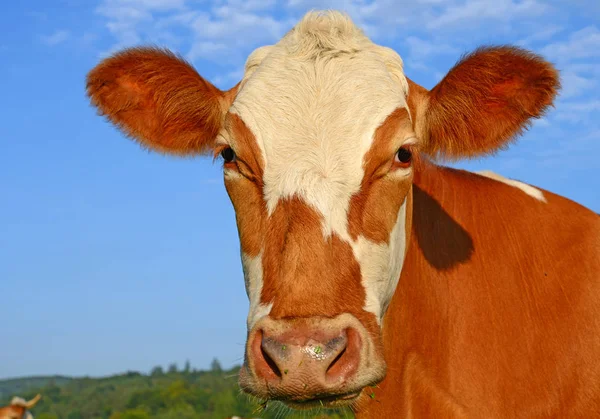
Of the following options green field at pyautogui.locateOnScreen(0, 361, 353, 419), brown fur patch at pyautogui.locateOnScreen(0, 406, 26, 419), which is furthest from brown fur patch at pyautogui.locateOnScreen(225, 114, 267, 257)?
green field at pyautogui.locateOnScreen(0, 361, 353, 419)

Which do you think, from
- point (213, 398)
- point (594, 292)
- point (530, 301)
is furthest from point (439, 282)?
point (213, 398)

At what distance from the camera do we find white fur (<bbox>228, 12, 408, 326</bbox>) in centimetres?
457

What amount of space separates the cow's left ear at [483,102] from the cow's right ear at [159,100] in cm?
149

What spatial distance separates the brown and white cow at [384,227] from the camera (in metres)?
4.23

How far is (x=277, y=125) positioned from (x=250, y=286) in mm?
1002

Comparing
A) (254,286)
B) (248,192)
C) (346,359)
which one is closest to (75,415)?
(248,192)

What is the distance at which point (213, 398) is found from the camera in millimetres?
116188

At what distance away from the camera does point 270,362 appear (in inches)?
160

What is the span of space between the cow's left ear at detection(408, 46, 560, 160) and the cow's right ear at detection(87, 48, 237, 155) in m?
1.49

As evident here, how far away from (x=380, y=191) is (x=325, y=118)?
1.82 feet

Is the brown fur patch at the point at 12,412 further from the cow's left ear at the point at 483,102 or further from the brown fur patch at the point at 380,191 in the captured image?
the brown fur patch at the point at 380,191

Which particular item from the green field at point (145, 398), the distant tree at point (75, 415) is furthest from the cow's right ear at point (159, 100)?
the distant tree at point (75, 415)

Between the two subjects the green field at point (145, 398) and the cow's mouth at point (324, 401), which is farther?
the green field at point (145, 398)

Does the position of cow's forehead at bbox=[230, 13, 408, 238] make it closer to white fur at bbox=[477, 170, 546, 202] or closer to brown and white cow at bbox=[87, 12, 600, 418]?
brown and white cow at bbox=[87, 12, 600, 418]
